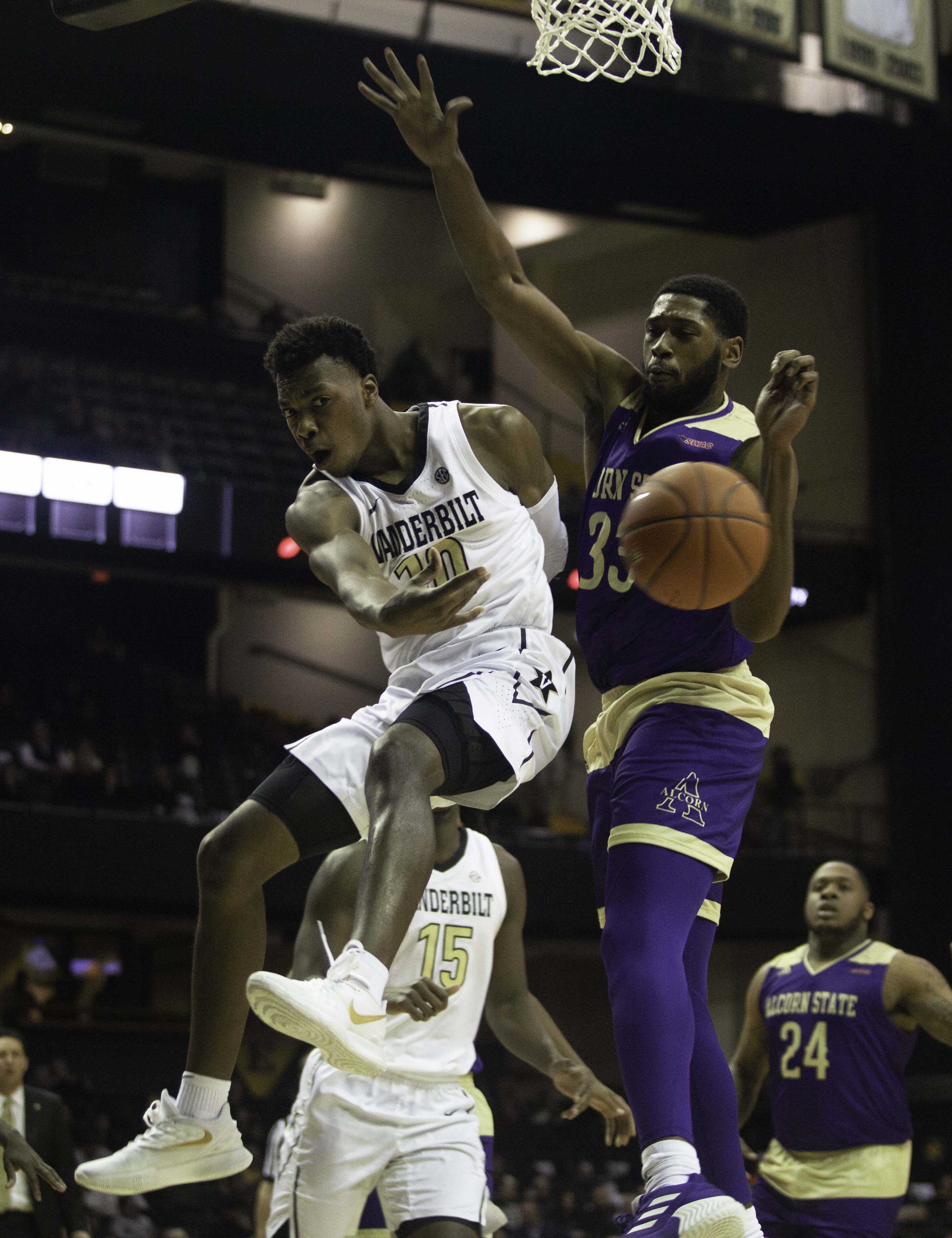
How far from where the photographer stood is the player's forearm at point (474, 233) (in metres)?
4.27

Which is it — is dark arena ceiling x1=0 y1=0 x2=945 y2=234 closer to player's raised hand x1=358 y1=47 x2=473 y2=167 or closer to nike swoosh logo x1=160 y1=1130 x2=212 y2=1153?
player's raised hand x1=358 y1=47 x2=473 y2=167

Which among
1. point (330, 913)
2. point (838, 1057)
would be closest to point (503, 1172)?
point (838, 1057)

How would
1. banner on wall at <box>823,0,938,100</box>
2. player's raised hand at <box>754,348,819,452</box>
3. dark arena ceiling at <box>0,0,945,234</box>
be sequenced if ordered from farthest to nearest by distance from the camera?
dark arena ceiling at <box>0,0,945,234</box>, banner on wall at <box>823,0,938,100</box>, player's raised hand at <box>754,348,819,452</box>

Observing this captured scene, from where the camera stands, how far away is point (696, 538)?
3.59 metres

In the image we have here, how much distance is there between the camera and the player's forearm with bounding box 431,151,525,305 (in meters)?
4.27

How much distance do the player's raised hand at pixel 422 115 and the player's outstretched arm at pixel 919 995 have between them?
4179 millimetres

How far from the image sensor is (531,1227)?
12.0 m

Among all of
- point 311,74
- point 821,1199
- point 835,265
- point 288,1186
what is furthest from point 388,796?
point 835,265

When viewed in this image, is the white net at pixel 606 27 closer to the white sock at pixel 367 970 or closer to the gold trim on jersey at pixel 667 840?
the gold trim on jersey at pixel 667 840

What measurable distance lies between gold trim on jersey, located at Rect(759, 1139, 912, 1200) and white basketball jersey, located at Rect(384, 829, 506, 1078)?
5.56ft

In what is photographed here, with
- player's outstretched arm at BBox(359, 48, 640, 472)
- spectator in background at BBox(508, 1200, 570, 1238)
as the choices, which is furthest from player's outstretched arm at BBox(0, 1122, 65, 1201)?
spectator in background at BBox(508, 1200, 570, 1238)

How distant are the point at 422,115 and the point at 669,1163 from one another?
2.68m

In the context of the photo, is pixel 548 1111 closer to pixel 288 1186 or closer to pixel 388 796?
pixel 288 1186

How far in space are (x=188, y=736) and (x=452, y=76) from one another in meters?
7.65
